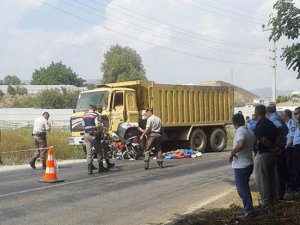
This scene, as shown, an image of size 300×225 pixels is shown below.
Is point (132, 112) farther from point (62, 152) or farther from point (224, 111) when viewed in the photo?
point (224, 111)

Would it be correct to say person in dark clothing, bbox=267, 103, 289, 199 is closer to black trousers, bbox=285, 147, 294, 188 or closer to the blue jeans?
black trousers, bbox=285, 147, 294, 188

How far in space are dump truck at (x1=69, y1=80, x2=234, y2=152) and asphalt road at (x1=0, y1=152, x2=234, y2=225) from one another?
14.4ft

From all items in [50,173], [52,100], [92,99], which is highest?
[52,100]

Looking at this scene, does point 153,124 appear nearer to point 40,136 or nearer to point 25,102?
point 40,136

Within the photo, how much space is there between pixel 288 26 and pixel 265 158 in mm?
2264

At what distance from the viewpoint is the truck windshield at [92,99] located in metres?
19.2

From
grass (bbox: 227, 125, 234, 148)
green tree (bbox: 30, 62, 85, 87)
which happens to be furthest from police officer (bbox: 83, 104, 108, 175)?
green tree (bbox: 30, 62, 85, 87)

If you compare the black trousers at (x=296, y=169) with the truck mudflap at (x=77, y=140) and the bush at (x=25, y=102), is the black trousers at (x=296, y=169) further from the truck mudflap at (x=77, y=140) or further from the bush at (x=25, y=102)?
the bush at (x=25, y=102)

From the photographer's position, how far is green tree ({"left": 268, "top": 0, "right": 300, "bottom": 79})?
6.43 metres

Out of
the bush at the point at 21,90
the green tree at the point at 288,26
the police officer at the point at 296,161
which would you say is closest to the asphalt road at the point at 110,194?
the police officer at the point at 296,161

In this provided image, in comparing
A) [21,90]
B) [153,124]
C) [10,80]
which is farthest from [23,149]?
[10,80]

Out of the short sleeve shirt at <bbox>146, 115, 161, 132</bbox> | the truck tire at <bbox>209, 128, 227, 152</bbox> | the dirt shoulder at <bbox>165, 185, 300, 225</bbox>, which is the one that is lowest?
the dirt shoulder at <bbox>165, 185, 300, 225</bbox>

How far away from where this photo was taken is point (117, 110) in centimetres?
1920

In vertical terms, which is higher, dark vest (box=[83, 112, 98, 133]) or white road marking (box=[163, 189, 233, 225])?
dark vest (box=[83, 112, 98, 133])
